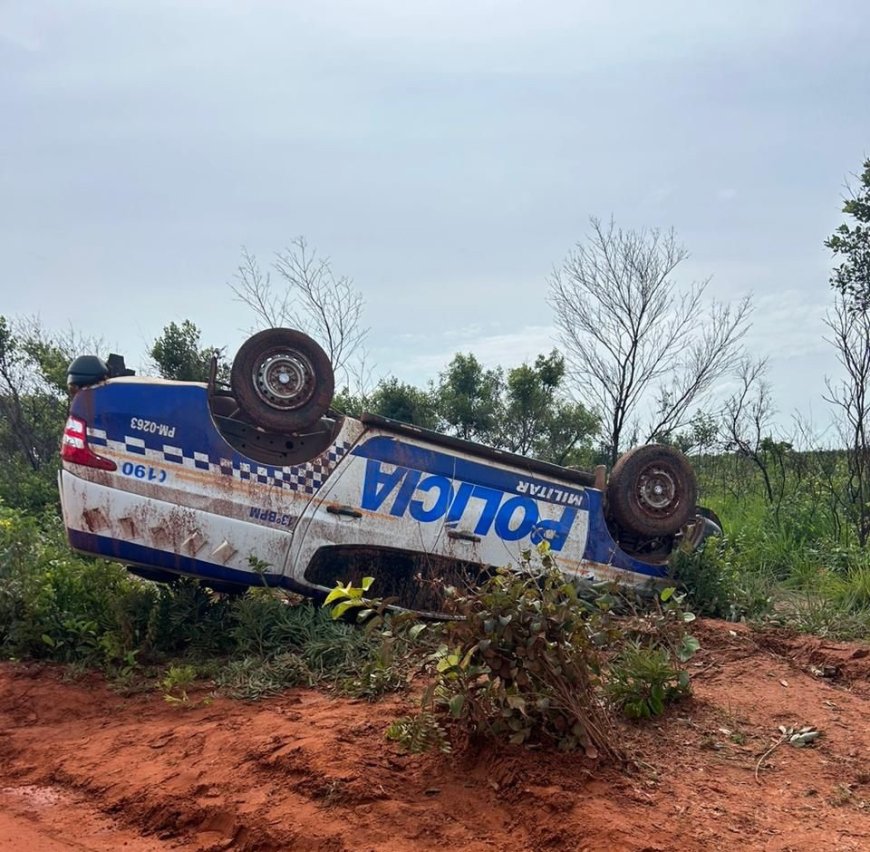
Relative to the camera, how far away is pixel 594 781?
9.84 ft

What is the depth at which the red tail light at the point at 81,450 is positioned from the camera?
470 centimetres

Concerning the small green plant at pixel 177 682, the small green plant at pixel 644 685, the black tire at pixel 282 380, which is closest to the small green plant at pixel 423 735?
the small green plant at pixel 644 685

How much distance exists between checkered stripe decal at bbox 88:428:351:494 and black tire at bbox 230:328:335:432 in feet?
0.86

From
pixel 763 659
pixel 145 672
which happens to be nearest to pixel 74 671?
pixel 145 672

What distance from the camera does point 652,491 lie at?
611 centimetres

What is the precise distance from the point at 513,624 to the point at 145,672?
2622 millimetres

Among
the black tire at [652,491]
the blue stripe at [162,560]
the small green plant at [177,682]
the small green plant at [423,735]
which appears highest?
the black tire at [652,491]

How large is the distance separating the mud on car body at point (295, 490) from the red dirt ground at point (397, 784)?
3.54ft

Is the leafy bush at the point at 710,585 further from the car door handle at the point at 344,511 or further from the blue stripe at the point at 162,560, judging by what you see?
the blue stripe at the point at 162,560

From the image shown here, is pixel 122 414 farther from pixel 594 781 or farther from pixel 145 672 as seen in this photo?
pixel 594 781

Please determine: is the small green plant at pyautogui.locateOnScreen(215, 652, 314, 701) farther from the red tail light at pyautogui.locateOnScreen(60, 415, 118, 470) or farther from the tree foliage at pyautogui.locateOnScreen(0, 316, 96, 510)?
the tree foliage at pyautogui.locateOnScreen(0, 316, 96, 510)

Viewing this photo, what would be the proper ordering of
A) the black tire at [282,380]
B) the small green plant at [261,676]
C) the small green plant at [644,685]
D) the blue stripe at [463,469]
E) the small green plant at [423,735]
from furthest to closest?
1. the blue stripe at [463,469]
2. the black tire at [282,380]
3. the small green plant at [261,676]
4. the small green plant at [644,685]
5. the small green plant at [423,735]

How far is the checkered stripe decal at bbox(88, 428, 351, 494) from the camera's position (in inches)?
188

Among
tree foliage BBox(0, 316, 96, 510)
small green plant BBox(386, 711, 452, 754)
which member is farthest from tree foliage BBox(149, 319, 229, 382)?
small green plant BBox(386, 711, 452, 754)
